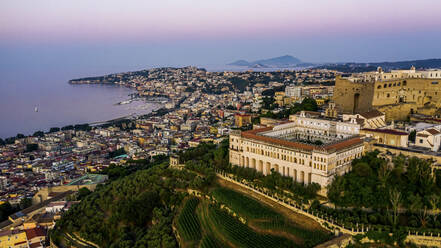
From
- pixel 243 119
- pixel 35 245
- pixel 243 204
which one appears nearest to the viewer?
pixel 243 204

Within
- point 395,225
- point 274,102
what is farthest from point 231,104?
point 395,225

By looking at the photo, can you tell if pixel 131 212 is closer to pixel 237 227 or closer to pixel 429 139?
pixel 237 227

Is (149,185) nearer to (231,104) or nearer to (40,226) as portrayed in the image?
(40,226)

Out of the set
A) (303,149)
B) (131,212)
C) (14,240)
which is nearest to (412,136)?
(303,149)

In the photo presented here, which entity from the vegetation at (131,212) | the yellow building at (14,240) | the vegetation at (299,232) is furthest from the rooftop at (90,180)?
the vegetation at (299,232)

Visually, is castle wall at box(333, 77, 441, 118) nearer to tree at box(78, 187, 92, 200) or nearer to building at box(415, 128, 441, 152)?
building at box(415, 128, 441, 152)

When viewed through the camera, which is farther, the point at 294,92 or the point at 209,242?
the point at 294,92

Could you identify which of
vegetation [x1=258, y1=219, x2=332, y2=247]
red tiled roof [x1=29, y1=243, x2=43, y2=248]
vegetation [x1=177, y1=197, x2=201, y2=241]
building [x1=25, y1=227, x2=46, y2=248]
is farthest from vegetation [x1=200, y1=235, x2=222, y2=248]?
red tiled roof [x1=29, y1=243, x2=43, y2=248]
